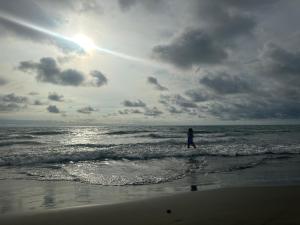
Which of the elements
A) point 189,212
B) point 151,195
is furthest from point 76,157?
point 189,212

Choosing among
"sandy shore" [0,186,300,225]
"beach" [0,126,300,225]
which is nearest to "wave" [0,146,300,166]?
"beach" [0,126,300,225]

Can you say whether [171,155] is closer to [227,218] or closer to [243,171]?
[243,171]

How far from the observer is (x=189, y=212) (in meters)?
7.05

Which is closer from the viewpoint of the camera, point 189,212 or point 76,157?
point 189,212

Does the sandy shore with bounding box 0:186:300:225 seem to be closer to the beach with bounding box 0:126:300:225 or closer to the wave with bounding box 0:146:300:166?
the beach with bounding box 0:126:300:225

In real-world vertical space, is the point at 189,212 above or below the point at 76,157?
above

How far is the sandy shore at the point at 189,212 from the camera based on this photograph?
6.38 metres

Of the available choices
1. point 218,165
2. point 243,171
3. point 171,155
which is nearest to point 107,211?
point 243,171

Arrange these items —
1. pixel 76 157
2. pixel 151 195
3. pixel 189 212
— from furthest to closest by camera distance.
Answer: pixel 76 157, pixel 151 195, pixel 189 212

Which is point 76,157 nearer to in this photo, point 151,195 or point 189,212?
point 151,195

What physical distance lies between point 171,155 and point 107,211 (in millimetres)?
14781

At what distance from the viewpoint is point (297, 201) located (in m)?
7.80

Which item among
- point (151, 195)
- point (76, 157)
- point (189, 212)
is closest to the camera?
point (189, 212)

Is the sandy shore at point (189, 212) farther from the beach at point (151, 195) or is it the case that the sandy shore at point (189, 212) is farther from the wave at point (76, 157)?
the wave at point (76, 157)
